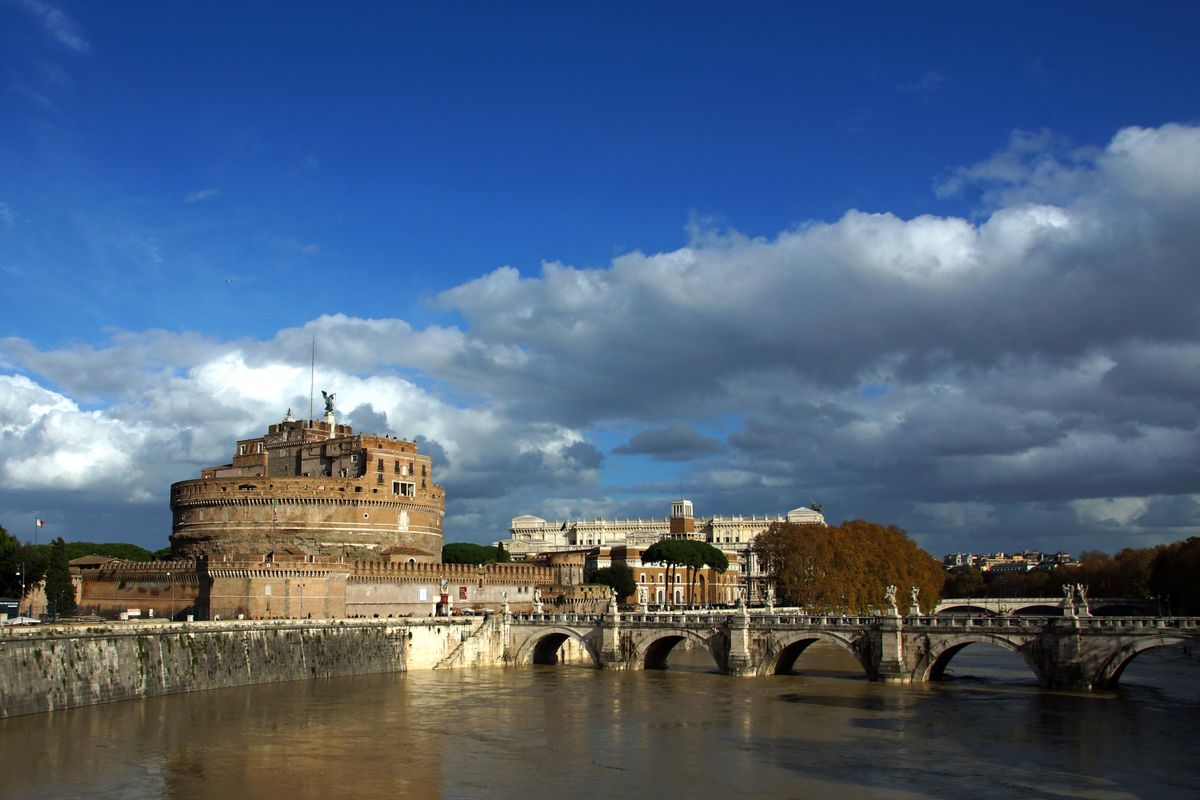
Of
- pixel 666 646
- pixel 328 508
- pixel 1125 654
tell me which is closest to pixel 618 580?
pixel 328 508

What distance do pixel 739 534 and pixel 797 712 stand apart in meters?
134

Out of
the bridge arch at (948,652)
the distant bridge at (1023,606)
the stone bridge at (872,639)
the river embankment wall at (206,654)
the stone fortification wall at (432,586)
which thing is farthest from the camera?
the distant bridge at (1023,606)

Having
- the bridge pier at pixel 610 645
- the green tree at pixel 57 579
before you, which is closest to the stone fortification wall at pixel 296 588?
the green tree at pixel 57 579

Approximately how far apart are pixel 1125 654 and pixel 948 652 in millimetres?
9452

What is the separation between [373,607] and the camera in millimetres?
80375

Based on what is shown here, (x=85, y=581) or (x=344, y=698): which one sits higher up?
(x=85, y=581)

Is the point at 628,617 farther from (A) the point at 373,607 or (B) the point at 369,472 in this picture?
(B) the point at 369,472

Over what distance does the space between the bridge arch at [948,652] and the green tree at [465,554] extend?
6530cm

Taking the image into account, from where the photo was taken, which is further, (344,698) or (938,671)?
(938,671)

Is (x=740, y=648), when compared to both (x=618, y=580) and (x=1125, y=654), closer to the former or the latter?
(x=1125, y=654)

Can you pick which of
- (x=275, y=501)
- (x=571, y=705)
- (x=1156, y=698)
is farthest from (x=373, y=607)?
(x=1156, y=698)

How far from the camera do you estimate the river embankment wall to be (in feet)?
160

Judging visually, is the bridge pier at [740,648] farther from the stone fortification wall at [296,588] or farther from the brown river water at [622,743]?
the stone fortification wall at [296,588]

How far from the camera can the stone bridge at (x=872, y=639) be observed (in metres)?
54.6
